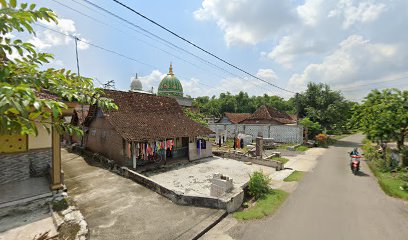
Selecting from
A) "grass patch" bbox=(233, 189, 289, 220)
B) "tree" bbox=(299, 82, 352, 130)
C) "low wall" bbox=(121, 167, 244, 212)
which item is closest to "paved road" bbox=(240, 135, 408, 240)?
"grass patch" bbox=(233, 189, 289, 220)

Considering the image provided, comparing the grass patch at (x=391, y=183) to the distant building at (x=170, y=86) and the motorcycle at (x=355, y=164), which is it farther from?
the distant building at (x=170, y=86)

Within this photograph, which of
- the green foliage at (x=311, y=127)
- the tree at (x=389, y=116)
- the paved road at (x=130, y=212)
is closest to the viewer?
the paved road at (x=130, y=212)

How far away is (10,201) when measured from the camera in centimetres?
772

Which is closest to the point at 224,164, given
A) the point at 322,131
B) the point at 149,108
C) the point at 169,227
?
the point at 149,108

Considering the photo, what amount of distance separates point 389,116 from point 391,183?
14.6 ft

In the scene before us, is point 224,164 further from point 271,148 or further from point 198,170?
point 271,148

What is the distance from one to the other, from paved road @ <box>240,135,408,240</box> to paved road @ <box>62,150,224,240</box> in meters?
1.94

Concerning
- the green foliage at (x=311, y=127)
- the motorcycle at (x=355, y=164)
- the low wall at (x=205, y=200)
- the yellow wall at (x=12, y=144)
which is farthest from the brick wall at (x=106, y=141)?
the green foliage at (x=311, y=127)

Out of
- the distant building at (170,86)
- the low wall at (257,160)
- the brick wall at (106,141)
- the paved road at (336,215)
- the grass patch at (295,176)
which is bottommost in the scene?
the paved road at (336,215)

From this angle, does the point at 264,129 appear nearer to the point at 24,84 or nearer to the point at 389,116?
the point at 389,116

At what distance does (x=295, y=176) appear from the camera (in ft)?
41.6

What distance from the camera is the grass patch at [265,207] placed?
7.74 metres

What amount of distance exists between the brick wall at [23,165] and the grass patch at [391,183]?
54.9 feet

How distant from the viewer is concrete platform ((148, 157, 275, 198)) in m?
10.8
